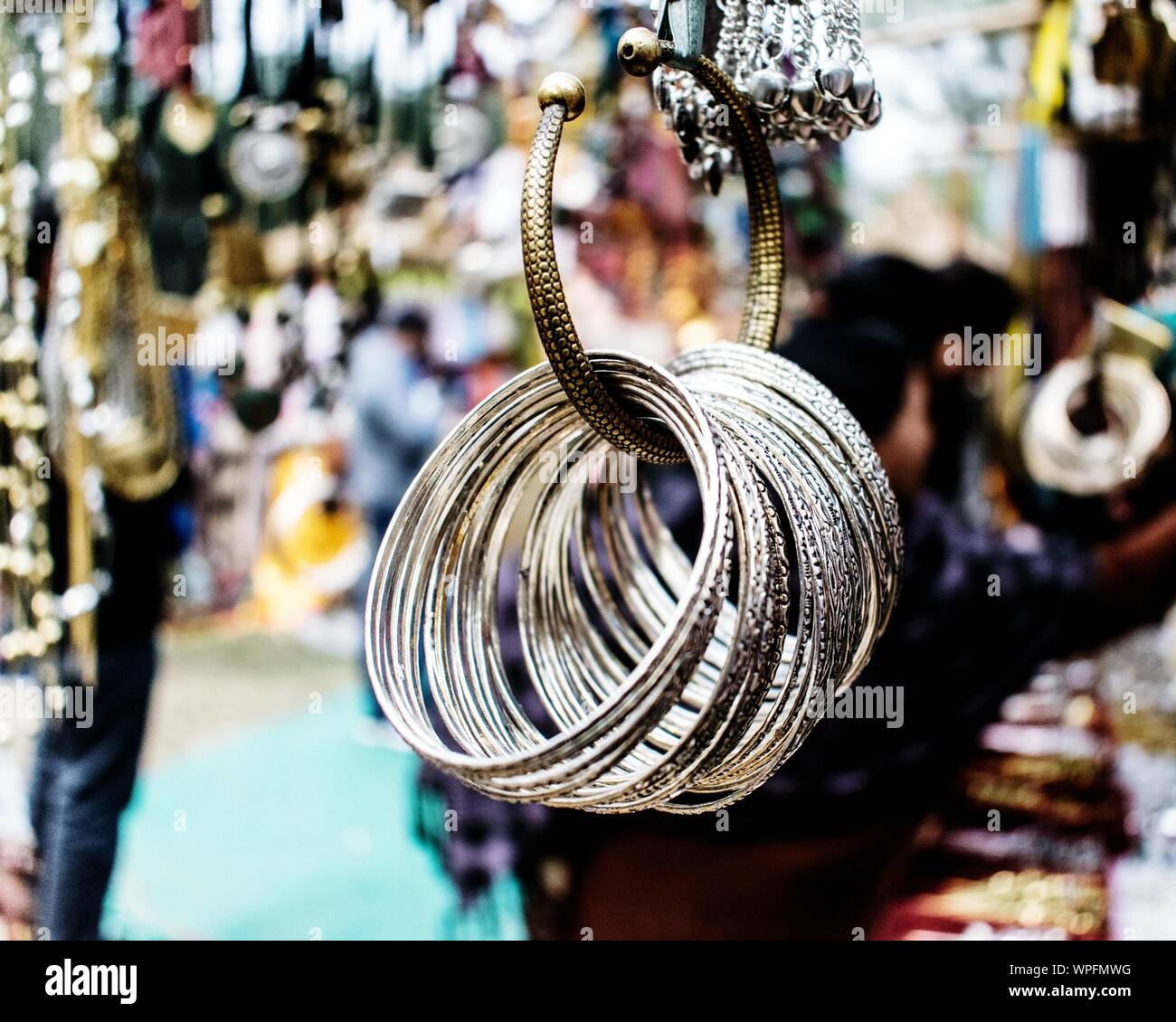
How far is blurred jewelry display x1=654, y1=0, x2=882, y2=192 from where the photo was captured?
0.71m

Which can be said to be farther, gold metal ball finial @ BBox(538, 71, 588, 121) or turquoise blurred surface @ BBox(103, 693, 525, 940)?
turquoise blurred surface @ BBox(103, 693, 525, 940)

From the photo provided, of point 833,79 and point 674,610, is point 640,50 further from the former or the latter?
point 674,610

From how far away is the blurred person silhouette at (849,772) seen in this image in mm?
A: 1616

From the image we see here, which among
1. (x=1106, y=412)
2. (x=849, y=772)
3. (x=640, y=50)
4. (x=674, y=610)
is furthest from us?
(x=1106, y=412)

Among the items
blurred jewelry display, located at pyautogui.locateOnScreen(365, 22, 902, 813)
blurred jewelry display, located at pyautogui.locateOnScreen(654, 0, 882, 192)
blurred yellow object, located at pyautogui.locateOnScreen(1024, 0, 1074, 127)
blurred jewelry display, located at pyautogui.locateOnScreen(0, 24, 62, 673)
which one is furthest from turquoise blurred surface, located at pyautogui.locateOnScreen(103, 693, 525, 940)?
blurred yellow object, located at pyautogui.locateOnScreen(1024, 0, 1074, 127)

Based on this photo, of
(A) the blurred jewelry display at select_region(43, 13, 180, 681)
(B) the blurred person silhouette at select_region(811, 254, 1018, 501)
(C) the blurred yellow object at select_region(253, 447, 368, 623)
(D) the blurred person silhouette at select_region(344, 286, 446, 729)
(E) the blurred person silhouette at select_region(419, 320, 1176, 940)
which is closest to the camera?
(E) the blurred person silhouette at select_region(419, 320, 1176, 940)

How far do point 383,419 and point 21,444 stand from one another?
54.7 inches

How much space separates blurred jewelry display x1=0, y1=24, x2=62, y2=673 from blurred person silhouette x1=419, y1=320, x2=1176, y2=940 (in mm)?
708

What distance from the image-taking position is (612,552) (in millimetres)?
991

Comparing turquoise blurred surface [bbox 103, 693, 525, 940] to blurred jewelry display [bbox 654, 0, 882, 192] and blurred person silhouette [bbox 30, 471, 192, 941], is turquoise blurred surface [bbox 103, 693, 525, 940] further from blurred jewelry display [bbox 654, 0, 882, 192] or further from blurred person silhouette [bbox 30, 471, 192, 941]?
blurred jewelry display [bbox 654, 0, 882, 192]

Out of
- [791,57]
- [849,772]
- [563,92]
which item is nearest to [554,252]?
[563,92]

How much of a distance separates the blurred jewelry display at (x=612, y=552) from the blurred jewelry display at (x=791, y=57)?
0.02 meters

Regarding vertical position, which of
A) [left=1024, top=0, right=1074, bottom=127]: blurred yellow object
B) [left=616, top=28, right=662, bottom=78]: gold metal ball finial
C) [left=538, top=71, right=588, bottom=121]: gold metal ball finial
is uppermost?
[left=1024, top=0, right=1074, bottom=127]: blurred yellow object
